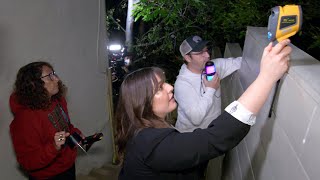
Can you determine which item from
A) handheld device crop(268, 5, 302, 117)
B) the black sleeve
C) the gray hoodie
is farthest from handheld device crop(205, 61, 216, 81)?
handheld device crop(268, 5, 302, 117)

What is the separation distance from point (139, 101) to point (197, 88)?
4.48 ft

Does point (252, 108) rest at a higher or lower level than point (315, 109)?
lower

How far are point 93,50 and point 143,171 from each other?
2961 millimetres

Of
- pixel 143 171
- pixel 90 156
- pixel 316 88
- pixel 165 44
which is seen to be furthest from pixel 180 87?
pixel 165 44

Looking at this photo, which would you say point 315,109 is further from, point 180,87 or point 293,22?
point 180,87

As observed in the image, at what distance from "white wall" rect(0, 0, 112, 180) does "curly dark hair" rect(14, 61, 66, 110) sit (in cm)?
18

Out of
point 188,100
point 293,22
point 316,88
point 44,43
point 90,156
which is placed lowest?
point 90,156

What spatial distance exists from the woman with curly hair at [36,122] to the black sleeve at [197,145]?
1399mm

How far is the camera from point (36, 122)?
2430mm

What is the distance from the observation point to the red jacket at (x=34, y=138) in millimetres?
2406

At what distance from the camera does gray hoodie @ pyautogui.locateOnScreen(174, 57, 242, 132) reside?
258 centimetres

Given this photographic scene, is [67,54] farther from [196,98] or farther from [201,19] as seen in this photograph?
[201,19]

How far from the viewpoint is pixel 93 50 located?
4137 mm

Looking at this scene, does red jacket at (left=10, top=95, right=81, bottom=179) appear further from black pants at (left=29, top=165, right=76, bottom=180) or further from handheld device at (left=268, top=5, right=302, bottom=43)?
handheld device at (left=268, top=5, right=302, bottom=43)
